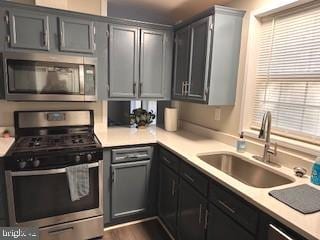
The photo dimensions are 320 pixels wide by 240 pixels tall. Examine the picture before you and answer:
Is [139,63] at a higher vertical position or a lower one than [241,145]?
higher

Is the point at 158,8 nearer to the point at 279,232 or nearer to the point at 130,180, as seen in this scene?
the point at 130,180

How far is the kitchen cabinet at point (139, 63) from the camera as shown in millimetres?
2340

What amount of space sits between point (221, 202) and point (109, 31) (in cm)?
192

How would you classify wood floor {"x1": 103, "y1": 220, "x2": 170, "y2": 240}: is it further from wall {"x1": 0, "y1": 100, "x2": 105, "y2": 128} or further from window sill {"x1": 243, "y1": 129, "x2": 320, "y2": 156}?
window sill {"x1": 243, "y1": 129, "x2": 320, "y2": 156}

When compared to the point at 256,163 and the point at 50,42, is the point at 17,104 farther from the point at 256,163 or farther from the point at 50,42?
the point at 256,163

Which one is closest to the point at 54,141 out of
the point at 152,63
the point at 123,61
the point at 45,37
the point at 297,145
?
the point at 45,37

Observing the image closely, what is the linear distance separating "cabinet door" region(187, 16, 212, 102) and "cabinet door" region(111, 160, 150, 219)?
0.89 m

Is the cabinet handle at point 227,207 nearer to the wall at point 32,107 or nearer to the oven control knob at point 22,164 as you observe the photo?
the oven control knob at point 22,164

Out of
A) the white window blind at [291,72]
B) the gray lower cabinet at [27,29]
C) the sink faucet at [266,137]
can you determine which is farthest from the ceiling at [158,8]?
the sink faucet at [266,137]

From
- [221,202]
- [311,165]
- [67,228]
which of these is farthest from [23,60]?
[311,165]

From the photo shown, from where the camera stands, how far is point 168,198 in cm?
216

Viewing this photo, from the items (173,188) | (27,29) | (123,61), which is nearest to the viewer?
(27,29)

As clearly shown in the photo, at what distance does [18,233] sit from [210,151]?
5.73 ft

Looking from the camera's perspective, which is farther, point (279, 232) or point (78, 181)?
point (78, 181)
